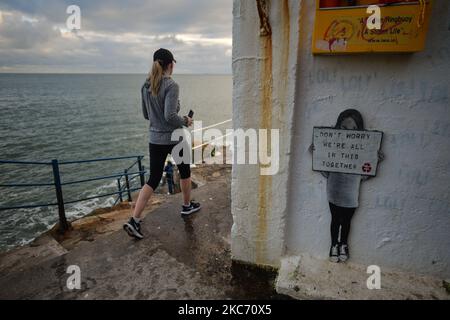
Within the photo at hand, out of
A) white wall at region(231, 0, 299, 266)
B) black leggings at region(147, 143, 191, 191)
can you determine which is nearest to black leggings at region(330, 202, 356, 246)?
white wall at region(231, 0, 299, 266)

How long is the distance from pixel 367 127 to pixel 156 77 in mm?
2453

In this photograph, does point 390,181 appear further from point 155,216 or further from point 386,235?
point 155,216

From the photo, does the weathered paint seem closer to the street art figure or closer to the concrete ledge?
the concrete ledge

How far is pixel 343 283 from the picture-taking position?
255 centimetres

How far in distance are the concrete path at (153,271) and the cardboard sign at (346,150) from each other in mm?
1346

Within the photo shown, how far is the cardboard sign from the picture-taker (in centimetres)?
238

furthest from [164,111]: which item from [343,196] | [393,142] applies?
[393,142]

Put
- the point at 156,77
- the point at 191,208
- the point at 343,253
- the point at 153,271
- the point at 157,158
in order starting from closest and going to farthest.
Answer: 1. the point at 343,253
2. the point at 153,271
3. the point at 156,77
4. the point at 157,158
5. the point at 191,208

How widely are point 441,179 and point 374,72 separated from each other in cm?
104

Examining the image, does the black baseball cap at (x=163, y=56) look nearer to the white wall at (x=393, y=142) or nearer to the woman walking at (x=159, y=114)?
the woman walking at (x=159, y=114)

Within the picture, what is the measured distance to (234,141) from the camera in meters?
2.64

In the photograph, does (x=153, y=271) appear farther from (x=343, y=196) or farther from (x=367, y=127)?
(x=367, y=127)

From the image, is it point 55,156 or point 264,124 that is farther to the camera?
point 55,156
